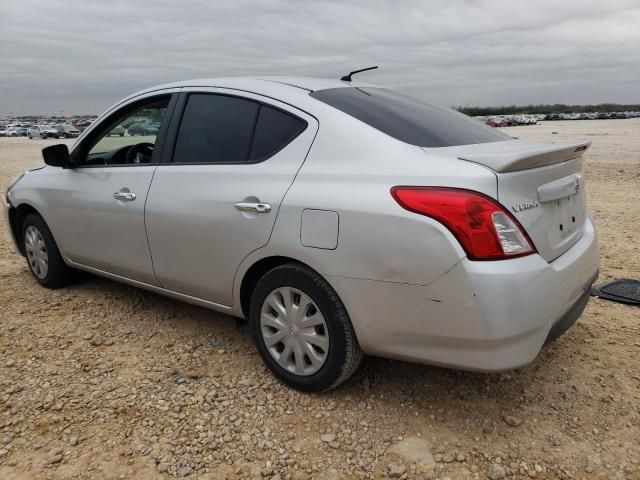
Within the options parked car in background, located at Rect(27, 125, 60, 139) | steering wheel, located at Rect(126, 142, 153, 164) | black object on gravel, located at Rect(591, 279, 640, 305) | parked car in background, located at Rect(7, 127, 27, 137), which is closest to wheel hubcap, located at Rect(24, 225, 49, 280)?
steering wheel, located at Rect(126, 142, 153, 164)

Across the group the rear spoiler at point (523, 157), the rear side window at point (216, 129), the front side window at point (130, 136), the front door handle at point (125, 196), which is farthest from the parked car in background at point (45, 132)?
the rear spoiler at point (523, 157)

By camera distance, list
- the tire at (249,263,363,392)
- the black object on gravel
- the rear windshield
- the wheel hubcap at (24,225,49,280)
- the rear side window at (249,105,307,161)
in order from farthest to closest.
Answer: the wheel hubcap at (24,225,49,280) < the black object on gravel < the rear side window at (249,105,307,161) < the rear windshield < the tire at (249,263,363,392)

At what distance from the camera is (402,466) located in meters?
2.35

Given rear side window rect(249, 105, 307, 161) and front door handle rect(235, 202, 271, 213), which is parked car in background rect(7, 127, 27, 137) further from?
front door handle rect(235, 202, 271, 213)

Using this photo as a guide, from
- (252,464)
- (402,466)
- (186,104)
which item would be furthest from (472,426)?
(186,104)

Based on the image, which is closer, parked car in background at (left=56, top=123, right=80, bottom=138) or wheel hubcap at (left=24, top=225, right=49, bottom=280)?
wheel hubcap at (left=24, top=225, right=49, bottom=280)

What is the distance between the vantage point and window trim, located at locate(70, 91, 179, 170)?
348 centimetres

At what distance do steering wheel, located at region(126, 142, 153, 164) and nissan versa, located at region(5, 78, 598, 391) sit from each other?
0.02 m

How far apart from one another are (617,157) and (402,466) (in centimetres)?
1756

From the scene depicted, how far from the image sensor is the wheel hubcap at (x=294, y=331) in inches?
107

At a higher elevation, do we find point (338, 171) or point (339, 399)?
point (338, 171)

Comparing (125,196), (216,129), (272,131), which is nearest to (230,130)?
(216,129)

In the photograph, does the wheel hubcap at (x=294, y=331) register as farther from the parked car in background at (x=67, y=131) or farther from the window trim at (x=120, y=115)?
the parked car in background at (x=67, y=131)

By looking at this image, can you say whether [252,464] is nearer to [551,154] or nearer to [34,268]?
[551,154]
